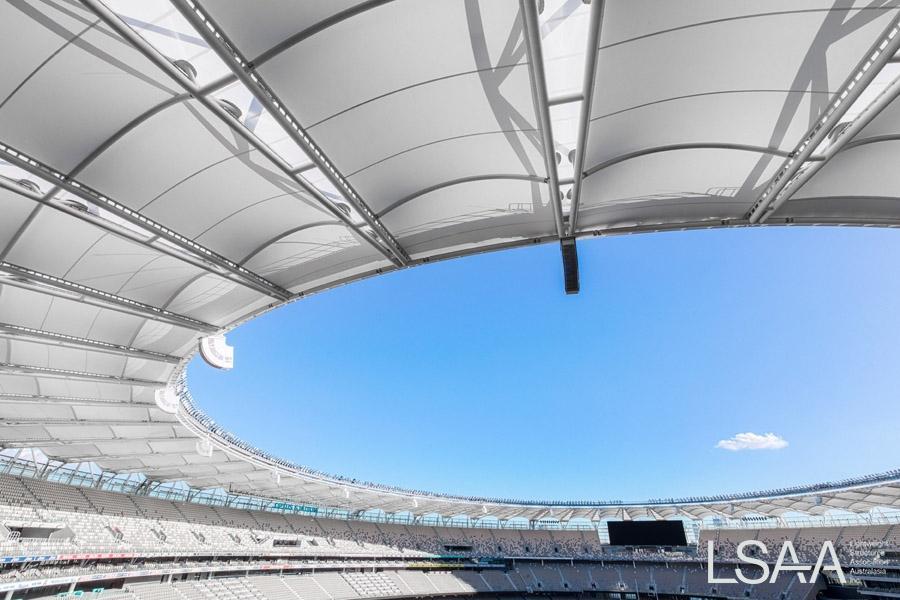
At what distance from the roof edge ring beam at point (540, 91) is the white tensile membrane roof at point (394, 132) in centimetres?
4

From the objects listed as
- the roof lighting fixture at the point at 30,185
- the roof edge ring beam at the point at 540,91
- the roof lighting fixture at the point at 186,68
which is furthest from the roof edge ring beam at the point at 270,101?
the roof lighting fixture at the point at 30,185

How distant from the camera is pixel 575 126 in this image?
8.55 metres

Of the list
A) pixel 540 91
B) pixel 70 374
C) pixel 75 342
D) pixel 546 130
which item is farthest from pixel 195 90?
pixel 70 374

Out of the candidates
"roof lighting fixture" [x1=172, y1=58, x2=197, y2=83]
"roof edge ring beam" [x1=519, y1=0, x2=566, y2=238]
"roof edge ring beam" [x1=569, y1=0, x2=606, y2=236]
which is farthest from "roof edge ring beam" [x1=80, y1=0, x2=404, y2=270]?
"roof edge ring beam" [x1=569, y1=0, x2=606, y2=236]

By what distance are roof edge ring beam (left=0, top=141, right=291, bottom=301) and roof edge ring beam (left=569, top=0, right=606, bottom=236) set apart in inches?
367

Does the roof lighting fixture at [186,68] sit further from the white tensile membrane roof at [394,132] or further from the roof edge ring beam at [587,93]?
the roof edge ring beam at [587,93]

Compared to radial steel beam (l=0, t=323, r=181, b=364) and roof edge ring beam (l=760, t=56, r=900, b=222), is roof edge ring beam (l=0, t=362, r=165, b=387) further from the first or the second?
roof edge ring beam (l=760, t=56, r=900, b=222)

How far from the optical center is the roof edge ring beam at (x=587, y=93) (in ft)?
19.3

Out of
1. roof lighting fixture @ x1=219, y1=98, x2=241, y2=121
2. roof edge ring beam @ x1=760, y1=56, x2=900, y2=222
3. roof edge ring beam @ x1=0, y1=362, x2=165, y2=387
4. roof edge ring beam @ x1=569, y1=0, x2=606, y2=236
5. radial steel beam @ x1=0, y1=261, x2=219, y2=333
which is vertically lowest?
roof edge ring beam @ x1=0, y1=362, x2=165, y2=387

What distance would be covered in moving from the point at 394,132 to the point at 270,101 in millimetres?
2155

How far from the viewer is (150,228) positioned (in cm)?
1095

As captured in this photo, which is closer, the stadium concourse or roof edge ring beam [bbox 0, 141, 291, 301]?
the stadium concourse

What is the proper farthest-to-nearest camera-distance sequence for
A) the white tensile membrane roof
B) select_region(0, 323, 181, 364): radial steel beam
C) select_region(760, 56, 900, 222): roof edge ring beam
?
1. select_region(0, 323, 181, 364): radial steel beam
2. select_region(760, 56, 900, 222): roof edge ring beam
3. the white tensile membrane roof

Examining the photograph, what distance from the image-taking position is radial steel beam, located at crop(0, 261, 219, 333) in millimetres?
12359
